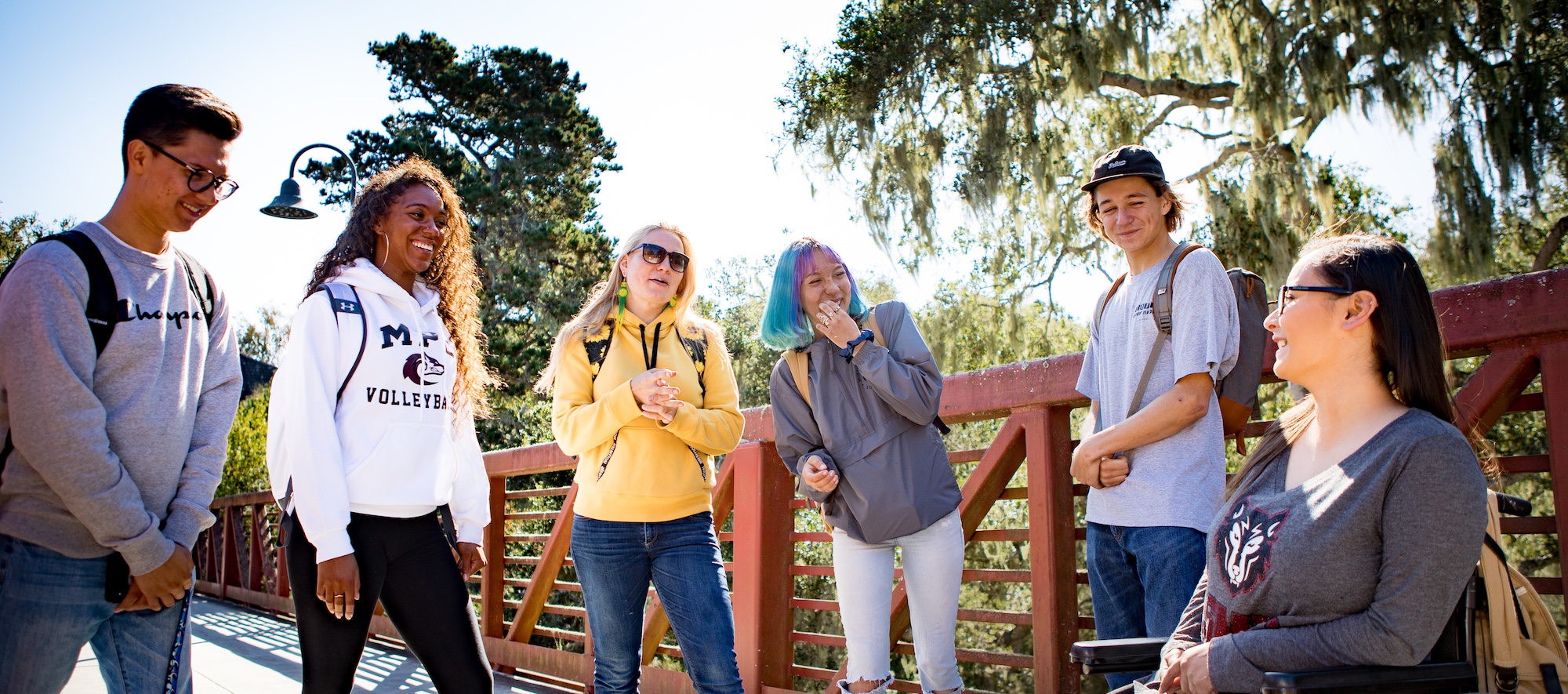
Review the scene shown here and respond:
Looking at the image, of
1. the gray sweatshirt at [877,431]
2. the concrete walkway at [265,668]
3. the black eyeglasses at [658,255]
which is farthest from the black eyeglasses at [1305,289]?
the concrete walkway at [265,668]

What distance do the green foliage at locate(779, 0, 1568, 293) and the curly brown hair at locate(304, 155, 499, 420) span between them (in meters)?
11.4

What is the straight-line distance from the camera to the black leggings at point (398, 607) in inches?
93.8

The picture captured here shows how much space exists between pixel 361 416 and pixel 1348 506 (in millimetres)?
2235

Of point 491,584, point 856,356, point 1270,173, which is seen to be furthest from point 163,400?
point 1270,173

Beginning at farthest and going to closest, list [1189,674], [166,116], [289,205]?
1. [289,205]
2. [166,116]
3. [1189,674]

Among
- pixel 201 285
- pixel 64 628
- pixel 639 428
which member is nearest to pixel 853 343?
pixel 639 428

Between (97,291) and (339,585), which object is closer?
(97,291)

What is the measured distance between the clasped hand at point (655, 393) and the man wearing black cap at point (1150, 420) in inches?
46.2

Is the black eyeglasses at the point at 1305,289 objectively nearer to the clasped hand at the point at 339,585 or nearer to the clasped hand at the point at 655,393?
the clasped hand at the point at 655,393

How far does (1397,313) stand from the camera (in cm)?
183

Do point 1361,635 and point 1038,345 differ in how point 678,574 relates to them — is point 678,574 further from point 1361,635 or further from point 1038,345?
point 1038,345

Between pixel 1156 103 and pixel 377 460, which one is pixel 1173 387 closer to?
pixel 377 460

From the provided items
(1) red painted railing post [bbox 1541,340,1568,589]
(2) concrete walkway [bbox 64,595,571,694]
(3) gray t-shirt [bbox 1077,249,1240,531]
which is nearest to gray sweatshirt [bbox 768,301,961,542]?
(3) gray t-shirt [bbox 1077,249,1240,531]

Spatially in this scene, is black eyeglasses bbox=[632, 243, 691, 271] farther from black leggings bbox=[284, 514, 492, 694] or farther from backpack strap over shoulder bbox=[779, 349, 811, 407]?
black leggings bbox=[284, 514, 492, 694]
